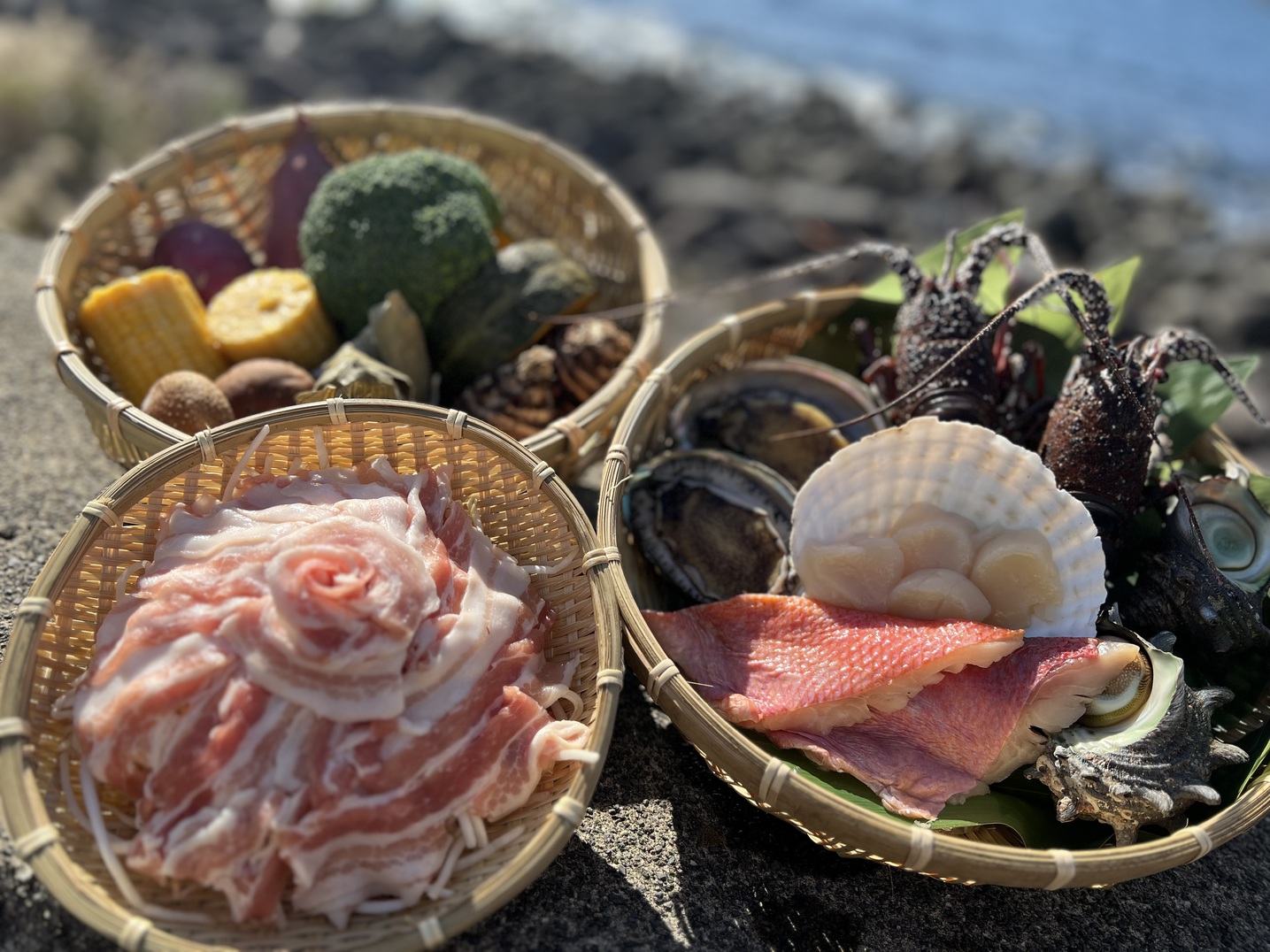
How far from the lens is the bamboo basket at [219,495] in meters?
1.75


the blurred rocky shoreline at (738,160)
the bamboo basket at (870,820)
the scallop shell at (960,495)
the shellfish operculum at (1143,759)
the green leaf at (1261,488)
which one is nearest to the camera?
the bamboo basket at (870,820)

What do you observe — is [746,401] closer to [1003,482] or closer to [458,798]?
[1003,482]

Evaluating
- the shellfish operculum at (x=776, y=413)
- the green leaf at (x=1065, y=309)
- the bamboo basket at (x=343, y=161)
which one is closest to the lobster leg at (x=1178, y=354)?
the green leaf at (x=1065, y=309)

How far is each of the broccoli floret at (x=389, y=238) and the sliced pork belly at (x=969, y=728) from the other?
2.12m

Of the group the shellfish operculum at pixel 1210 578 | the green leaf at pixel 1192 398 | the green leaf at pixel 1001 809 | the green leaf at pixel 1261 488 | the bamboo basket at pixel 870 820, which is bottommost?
the green leaf at pixel 1001 809

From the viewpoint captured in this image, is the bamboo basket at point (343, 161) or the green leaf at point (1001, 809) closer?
the green leaf at point (1001, 809)

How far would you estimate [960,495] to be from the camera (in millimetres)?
2434

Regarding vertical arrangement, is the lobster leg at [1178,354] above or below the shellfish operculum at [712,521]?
above

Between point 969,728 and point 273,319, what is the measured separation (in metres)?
2.69

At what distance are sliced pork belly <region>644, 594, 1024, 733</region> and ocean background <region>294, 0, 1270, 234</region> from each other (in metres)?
10.4

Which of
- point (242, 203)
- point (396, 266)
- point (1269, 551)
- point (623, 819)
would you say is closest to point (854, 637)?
point (623, 819)

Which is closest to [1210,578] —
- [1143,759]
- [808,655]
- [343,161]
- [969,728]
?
[1143,759]

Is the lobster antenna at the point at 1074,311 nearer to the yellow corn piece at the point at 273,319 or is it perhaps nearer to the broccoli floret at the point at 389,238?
the broccoli floret at the point at 389,238

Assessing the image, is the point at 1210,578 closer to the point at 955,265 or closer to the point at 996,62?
the point at 955,265
